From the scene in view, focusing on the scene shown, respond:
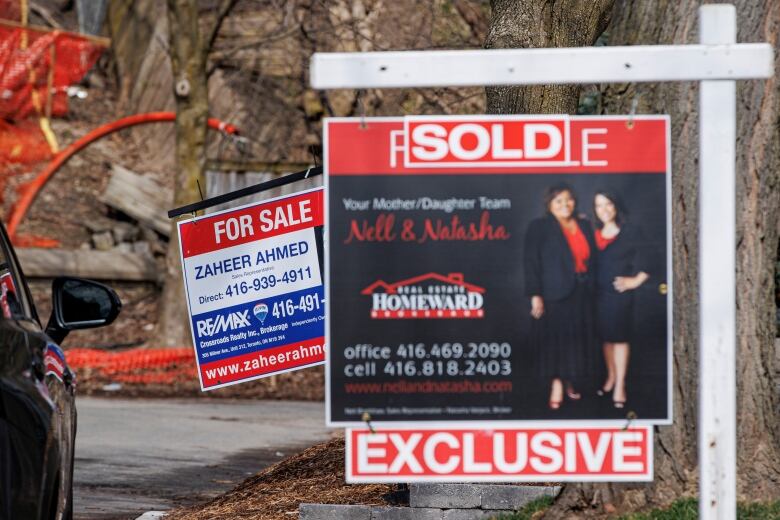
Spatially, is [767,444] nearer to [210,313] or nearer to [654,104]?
[654,104]

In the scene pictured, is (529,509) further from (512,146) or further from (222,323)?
(512,146)

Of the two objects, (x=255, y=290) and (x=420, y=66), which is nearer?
(x=420, y=66)

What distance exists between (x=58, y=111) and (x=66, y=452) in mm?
22030


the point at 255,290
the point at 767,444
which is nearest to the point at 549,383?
the point at 767,444

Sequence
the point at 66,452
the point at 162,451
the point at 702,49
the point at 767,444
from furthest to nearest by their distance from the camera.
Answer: the point at 162,451
the point at 767,444
the point at 66,452
the point at 702,49

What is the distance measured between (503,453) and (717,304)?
836mm

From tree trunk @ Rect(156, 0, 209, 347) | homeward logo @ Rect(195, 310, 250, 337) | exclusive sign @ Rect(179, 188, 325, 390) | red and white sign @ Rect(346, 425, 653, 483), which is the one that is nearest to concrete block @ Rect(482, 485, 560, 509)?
exclusive sign @ Rect(179, 188, 325, 390)

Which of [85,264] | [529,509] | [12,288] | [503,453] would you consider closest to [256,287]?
[529,509]

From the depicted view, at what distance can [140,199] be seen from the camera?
75.3 feet

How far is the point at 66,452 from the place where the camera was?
16.4ft

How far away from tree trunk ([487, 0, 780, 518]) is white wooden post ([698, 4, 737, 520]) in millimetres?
1019

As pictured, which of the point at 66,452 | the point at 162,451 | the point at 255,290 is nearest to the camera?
the point at 66,452

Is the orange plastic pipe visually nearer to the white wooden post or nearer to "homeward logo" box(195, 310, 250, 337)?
"homeward logo" box(195, 310, 250, 337)

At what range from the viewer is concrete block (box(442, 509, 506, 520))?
6.44 m
